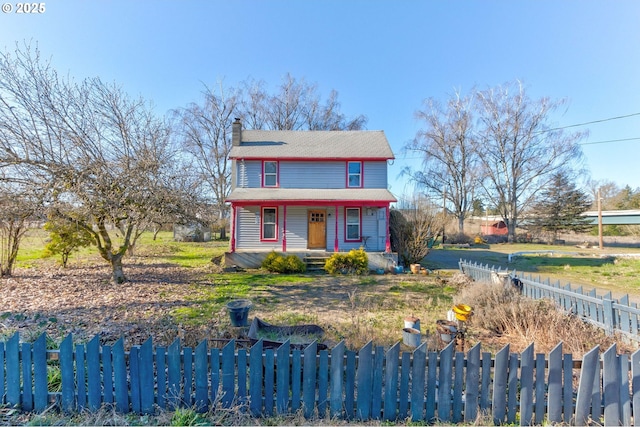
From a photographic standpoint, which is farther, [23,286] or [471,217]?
[471,217]

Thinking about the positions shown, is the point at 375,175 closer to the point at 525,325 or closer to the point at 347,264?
the point at 347,264

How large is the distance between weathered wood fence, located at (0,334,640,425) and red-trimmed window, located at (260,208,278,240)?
11435 millimetres

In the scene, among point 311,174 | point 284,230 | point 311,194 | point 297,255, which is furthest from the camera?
point 311,174

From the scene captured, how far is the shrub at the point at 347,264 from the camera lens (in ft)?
39.6

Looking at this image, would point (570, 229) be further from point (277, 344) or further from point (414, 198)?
point (277, 344)

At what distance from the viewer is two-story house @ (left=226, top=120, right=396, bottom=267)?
45.6 ft

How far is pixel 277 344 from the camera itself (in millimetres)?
3912

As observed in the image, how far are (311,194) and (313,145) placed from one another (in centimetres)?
361

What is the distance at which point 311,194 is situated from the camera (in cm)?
1434

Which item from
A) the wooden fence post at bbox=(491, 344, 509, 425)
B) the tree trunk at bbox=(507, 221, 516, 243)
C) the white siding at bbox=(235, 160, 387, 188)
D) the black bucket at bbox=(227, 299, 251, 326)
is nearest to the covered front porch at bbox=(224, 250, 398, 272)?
the white siding at bbox=(235, 160, 387, 188)

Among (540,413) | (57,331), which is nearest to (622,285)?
(540,413)

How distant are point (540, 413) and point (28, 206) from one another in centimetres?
1104

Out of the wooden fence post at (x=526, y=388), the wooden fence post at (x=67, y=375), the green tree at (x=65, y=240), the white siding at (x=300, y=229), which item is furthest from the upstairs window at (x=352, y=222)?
the wooden fence post at (x=67, y=375)

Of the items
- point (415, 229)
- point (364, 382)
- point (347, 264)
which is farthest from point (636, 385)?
point (415, 229)
